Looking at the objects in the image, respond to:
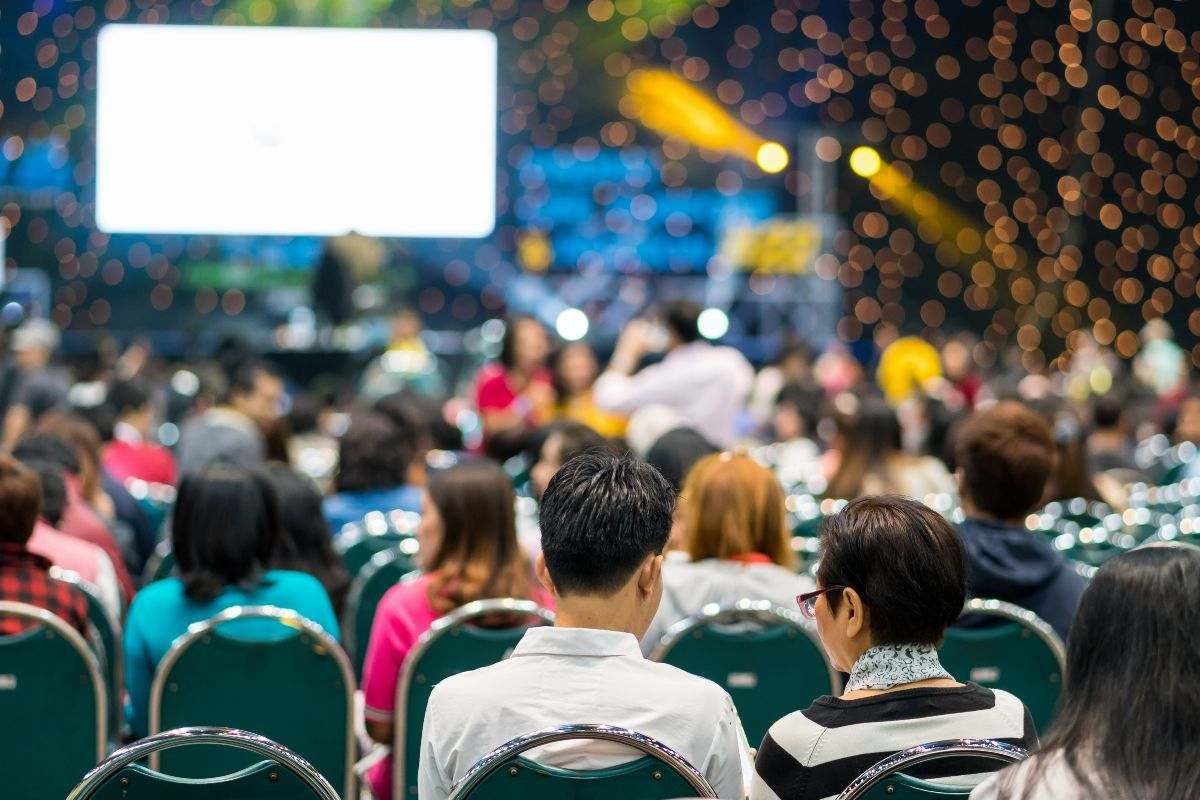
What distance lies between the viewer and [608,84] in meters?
16.6

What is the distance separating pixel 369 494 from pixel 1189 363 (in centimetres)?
1138

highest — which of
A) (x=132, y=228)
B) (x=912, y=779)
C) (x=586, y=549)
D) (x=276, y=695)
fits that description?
(x=132, y=228)

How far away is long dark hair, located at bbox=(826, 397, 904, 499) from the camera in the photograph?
547 cm

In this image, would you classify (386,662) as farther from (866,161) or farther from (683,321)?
(866,161)

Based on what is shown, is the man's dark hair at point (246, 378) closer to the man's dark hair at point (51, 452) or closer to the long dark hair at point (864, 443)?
the man's dark hair at point (51, 452)

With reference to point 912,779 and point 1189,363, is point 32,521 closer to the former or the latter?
point 912,779

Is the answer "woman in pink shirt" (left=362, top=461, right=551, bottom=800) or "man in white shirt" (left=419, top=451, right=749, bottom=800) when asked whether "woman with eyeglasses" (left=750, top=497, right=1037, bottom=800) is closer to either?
"man in white shirt" (left=419, top=451, right=749, bottom=800)

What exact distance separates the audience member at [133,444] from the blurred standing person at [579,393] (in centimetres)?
Answer: 199

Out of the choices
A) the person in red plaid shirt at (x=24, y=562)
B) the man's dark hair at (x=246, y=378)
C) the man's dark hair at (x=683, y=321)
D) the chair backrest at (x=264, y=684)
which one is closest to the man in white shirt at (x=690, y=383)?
the man's dark hair at (x=683, y=321)

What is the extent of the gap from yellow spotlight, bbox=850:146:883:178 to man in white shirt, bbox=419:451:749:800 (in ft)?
47.4

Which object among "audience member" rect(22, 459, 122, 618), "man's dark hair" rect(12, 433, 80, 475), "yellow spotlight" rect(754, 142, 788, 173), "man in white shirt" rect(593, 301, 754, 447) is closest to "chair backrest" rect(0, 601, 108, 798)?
"audience member" rect(22, 459, 122, 618)

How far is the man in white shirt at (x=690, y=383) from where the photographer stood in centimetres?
703

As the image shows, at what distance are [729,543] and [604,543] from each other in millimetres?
1266

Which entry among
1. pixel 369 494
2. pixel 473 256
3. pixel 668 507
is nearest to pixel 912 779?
pixel 668 507
